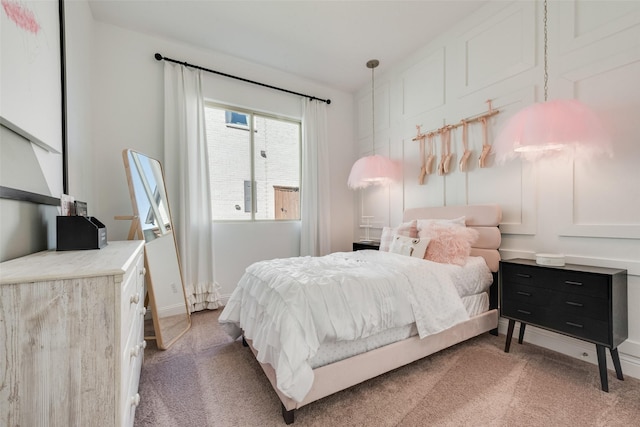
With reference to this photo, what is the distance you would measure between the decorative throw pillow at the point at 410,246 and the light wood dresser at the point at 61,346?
2197mm

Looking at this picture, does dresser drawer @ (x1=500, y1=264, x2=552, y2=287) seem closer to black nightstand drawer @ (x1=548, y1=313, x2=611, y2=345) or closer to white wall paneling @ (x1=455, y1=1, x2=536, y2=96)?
black nightstand drawer @ (x1=548, y1=313, x2=611, y2=345)

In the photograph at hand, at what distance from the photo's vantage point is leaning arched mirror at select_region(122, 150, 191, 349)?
219cm

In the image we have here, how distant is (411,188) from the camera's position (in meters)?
3.47

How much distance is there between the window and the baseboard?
9.73ft

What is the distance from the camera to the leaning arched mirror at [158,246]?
2.19m

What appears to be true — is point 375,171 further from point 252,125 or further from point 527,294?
point 527,294

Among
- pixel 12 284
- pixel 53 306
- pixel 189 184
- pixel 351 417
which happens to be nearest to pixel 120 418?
pixel 53 306

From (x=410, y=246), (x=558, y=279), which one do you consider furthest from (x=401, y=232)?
(x=558, y=279)

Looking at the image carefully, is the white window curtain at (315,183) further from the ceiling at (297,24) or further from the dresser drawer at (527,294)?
the dresser drawer at (527,294)

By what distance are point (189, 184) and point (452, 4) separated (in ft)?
11.2

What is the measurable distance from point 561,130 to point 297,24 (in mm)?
2652

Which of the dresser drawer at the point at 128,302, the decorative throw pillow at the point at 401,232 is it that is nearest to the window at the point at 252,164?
the decorative throw pillow at the point at 401,232

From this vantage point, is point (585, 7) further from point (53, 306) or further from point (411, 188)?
point (53, 306)

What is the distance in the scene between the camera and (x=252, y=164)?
3.67 metres
